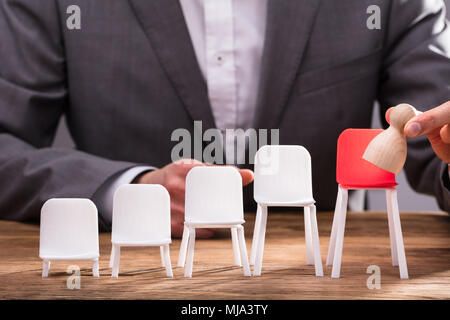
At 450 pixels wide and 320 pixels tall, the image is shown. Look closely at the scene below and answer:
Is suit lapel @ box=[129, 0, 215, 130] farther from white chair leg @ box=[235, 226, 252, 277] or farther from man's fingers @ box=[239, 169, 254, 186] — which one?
white chair leg @ box=[235, 226, 252, 277]

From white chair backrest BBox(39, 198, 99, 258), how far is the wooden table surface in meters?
0.04

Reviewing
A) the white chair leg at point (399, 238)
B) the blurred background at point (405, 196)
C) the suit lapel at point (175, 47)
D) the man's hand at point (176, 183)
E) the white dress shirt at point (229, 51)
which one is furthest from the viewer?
the blurred background at point (405, 196)

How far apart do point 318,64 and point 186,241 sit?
33.9 inches

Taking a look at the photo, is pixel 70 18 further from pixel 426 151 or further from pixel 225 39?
pixel 426 151

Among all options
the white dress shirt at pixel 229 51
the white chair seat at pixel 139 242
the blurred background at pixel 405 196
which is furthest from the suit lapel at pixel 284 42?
the blurred background at pixel 405 196

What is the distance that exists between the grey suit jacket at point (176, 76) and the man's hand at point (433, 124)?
1.74ft

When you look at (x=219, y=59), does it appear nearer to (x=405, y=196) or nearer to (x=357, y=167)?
(x=357, y=167)

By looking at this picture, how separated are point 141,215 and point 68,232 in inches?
4.2

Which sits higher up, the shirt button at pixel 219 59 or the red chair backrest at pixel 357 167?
the shirt button at pixel 219 59

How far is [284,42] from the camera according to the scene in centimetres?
148

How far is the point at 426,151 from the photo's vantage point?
151 centimetres

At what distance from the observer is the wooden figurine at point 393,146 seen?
2.46 ft

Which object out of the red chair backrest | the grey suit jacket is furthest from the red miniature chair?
the grey suit jacket

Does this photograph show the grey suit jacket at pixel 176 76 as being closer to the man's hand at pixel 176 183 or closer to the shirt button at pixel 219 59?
the shirt button at pixel 219 59
